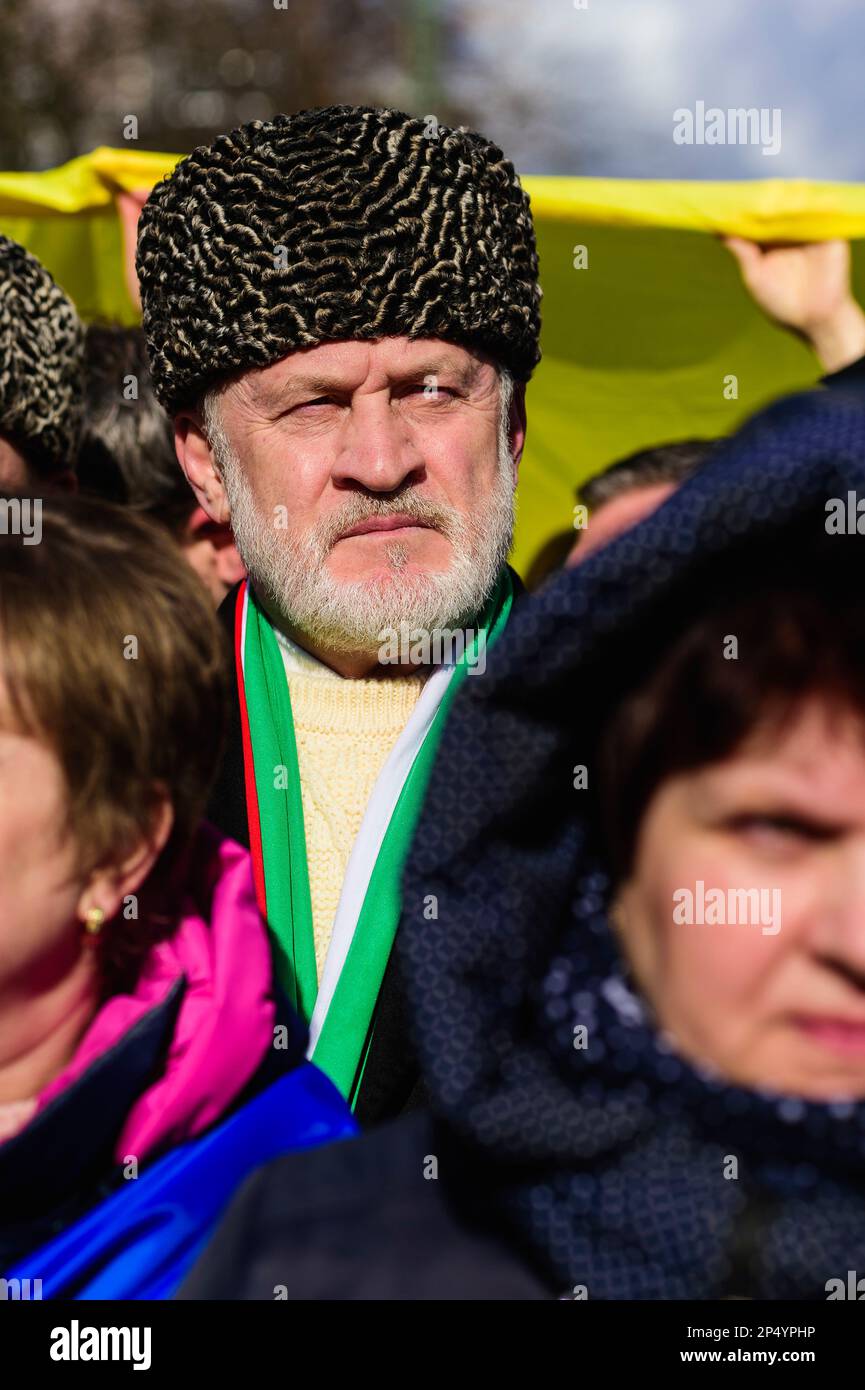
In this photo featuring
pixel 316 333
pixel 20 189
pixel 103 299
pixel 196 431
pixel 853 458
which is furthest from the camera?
pixel 103 299

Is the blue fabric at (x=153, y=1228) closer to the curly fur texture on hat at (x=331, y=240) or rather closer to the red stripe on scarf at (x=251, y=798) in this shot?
the red stripe on scarf at (x=251, y=798)

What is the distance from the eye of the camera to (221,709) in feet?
5.74

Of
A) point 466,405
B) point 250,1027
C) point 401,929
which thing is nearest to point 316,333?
point 466,405

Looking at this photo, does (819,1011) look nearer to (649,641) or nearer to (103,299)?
(649,641)

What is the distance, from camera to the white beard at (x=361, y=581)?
2.45 metres

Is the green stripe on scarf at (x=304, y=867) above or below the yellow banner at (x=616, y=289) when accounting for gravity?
below

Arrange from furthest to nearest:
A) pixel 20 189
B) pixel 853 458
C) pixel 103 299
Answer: pixel 103 299 → pixel 20 189 → pixel 853 458

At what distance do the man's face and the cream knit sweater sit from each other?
0.35 feet

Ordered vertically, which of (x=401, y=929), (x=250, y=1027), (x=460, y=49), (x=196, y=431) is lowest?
(x=250, y=1027)

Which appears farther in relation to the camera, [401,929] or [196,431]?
[196,431]

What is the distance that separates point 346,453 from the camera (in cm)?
240

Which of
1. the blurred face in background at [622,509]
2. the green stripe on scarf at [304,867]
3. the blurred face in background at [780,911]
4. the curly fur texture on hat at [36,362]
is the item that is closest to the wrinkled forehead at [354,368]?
the green stripe on scarf at [304,867]

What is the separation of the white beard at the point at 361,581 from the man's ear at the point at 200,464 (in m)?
0.08

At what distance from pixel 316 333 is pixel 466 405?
0.90 ft
